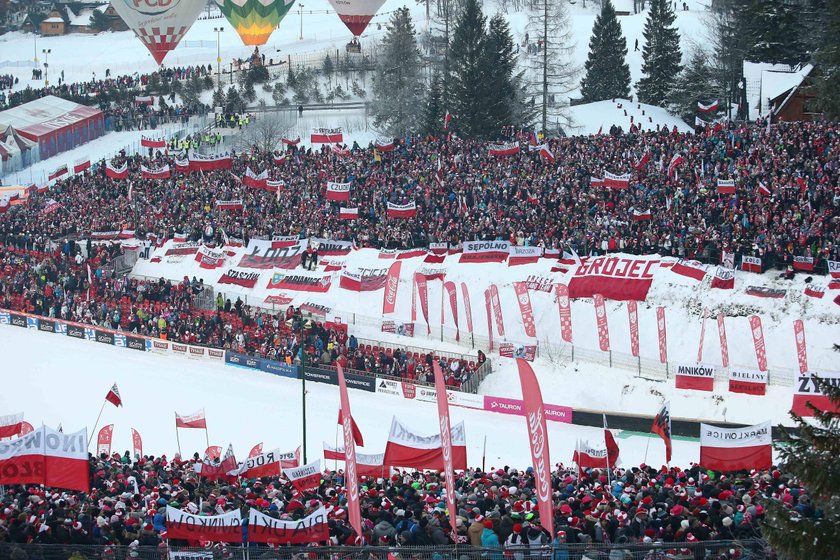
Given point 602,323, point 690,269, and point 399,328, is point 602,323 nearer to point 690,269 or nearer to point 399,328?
point 690,269

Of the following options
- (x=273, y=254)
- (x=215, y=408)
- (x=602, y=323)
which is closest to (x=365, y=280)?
(x=273, y=254)

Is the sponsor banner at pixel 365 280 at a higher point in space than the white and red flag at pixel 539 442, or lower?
lower

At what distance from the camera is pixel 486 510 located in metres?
17.2

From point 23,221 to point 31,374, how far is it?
14820 mm

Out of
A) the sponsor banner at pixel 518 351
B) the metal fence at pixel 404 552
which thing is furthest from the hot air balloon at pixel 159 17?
the metal fence at pixel 404 552

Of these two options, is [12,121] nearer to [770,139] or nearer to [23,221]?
[23,221]

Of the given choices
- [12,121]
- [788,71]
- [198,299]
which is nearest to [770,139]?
[788,71]

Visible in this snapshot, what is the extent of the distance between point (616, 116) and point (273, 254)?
2498 cm

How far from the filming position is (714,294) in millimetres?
35031

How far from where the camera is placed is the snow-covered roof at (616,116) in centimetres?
5856

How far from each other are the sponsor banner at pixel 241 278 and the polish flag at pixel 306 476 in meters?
22.1

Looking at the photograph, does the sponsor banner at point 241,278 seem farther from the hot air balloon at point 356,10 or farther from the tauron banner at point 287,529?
the tauron banner at point 287,529

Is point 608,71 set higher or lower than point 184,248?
higher

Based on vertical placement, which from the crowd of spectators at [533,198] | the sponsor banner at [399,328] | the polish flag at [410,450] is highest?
the crowd of spectators at [533,198]
